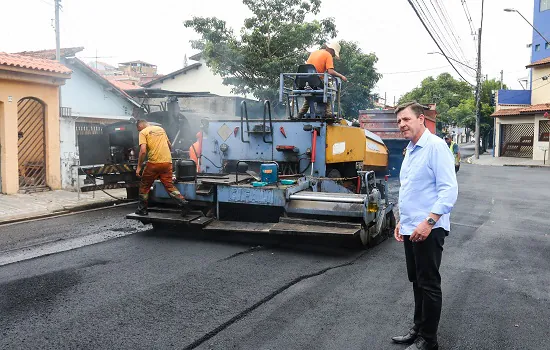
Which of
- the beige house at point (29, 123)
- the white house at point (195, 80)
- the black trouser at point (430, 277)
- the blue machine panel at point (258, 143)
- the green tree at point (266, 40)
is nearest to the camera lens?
the black trouser at point (430, 277)

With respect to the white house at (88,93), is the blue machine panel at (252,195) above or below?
below

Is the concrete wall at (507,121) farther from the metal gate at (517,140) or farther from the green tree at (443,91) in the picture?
the green tree at (443,91)

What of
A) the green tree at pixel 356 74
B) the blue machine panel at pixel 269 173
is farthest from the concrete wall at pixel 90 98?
the blue machine panel at pixel 269 173

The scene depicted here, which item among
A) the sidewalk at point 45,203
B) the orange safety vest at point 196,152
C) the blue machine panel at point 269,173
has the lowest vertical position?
the sidewalk at point 45,203

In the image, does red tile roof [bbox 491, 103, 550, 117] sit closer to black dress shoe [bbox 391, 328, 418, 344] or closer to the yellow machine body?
the yellow machine body

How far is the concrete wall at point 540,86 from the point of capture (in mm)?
32438

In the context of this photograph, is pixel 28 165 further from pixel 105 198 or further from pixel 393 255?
pixel 393 255

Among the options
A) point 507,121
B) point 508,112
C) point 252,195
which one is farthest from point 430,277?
point 507,121

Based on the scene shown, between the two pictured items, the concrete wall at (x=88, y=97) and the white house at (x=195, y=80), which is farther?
the white house at (x=195, y=80)

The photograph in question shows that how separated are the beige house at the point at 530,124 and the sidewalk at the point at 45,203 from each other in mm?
27352

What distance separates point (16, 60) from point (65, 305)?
9.88 metres

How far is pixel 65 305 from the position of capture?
14.3ft

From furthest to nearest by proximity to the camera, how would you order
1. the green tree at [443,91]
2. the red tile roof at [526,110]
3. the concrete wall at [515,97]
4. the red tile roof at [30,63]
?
the green tree at [443,91] < the concrete wall at [515,97] < the red tile roof at [526,110] < the red tile roof at [30,63]

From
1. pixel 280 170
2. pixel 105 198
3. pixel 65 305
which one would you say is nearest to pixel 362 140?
pixel 280 170
